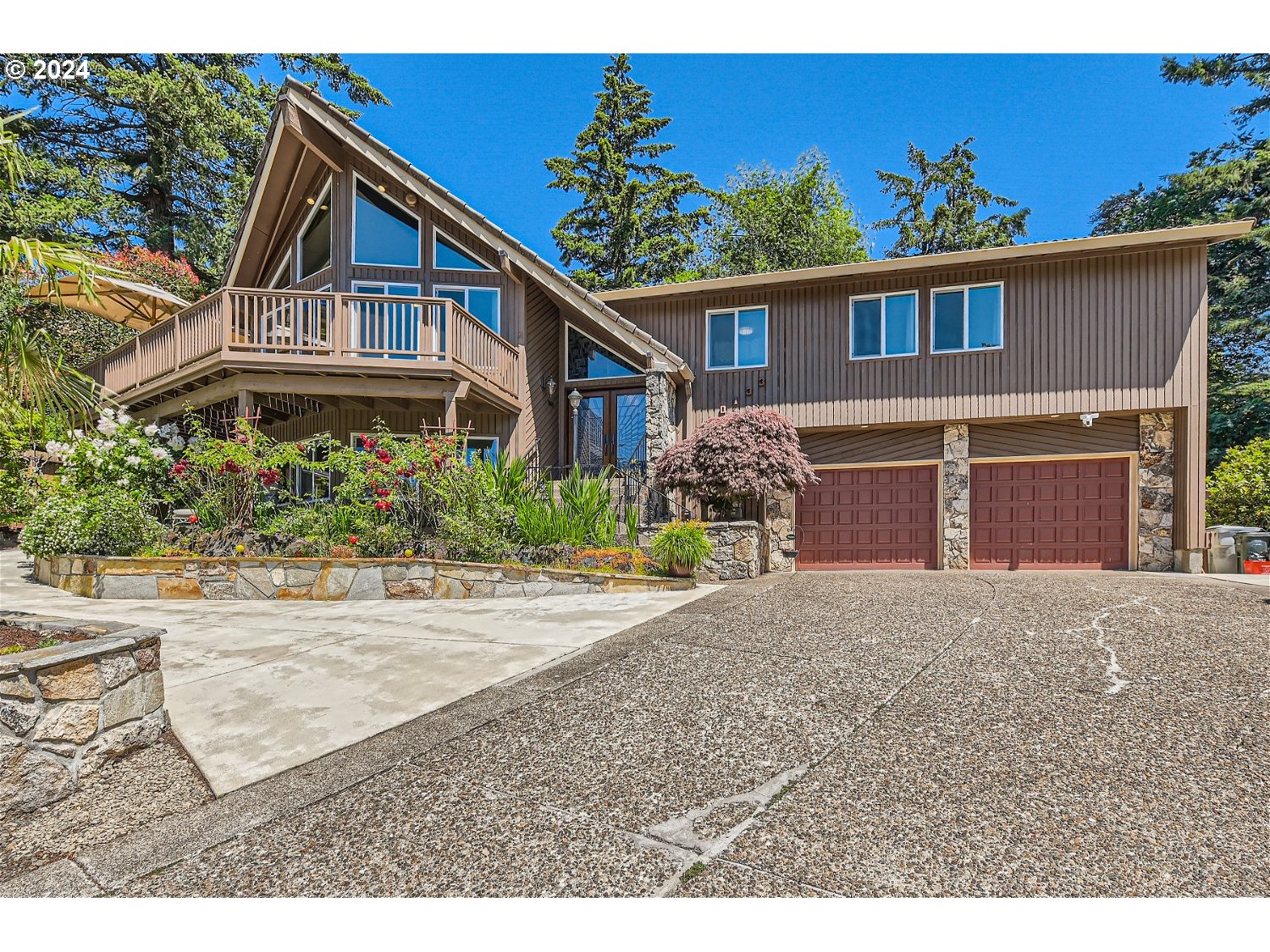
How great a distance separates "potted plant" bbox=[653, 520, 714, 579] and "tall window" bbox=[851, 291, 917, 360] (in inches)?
218

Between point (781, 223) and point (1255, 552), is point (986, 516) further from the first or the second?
point (781, 223)

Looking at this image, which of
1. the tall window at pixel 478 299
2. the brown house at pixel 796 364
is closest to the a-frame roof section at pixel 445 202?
the brown house at pixel 796 364

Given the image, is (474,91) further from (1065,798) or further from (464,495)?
(1065,798)

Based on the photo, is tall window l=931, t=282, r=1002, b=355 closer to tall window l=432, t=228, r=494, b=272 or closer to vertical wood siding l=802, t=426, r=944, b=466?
vertical wood siding l=802, t=426, r=944, b=466

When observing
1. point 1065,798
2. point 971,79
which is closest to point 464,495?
point 1065,798

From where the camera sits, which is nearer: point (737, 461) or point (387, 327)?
point (737, 461)

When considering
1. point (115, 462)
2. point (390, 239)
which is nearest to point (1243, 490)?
point (390, 239)

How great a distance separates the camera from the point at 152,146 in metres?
19.1

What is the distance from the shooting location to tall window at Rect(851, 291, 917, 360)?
36.7 ft

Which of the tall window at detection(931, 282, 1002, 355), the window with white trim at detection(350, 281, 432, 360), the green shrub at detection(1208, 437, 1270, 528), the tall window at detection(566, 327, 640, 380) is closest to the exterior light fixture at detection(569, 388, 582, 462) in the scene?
the tall window at detection(566, 327, 640, 380)

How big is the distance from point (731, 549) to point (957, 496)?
500 centimetres

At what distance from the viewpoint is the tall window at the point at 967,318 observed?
10.8m

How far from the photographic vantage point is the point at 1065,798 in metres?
2.55

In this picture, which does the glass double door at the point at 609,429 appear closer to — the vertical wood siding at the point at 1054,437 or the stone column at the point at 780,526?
the stone column at the point at 780,526
